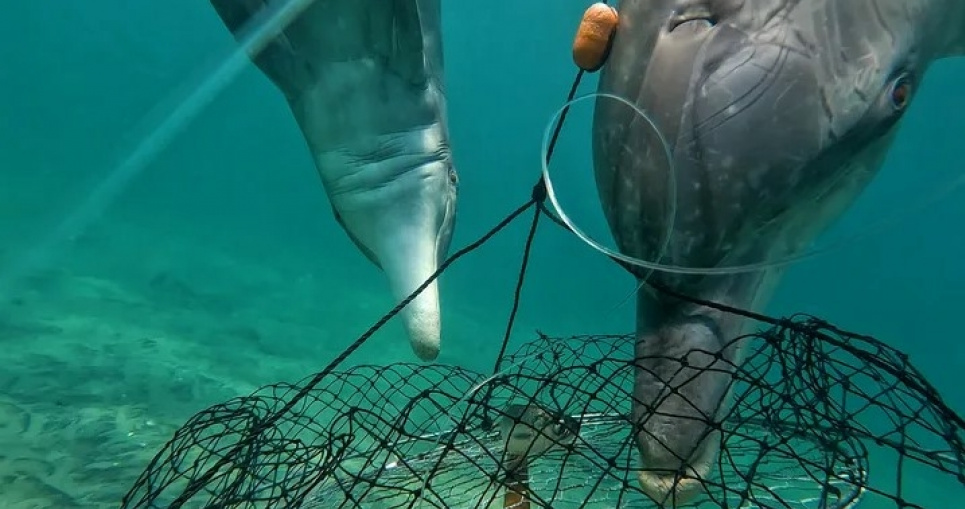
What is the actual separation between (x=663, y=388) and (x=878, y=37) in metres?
0.95

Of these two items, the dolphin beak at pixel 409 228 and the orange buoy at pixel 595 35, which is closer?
the orange buoy at pixel 595 35

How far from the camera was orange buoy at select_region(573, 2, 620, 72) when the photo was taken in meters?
2.01

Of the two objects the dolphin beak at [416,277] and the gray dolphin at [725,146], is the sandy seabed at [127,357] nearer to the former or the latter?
the dolphin beak at [416,277]

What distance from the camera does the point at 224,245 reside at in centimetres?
2981

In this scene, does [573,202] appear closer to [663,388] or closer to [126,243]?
[126,243]

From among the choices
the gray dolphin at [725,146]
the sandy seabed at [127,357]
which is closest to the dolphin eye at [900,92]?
the gray dolphin at [725,146]

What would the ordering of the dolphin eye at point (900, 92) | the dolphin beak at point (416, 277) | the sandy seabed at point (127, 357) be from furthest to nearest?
the sandy seabed at point (127, 357) → the dolphin beak at point (416, 277) → the dolphin eye at point (900, 92)

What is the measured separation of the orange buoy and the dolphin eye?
0.69m

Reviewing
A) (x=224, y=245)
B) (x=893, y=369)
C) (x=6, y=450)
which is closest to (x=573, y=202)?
(x=224, y=245)

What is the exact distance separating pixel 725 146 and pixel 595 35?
57cm

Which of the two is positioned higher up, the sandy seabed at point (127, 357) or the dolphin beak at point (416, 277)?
the sandy seabed at point (127, 357)

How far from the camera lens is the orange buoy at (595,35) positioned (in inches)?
79.1

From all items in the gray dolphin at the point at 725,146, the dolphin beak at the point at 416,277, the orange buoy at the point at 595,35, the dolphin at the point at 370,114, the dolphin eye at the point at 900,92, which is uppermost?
the dolphin at the point at 370,114

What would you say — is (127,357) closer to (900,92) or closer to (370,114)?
(370,114)
